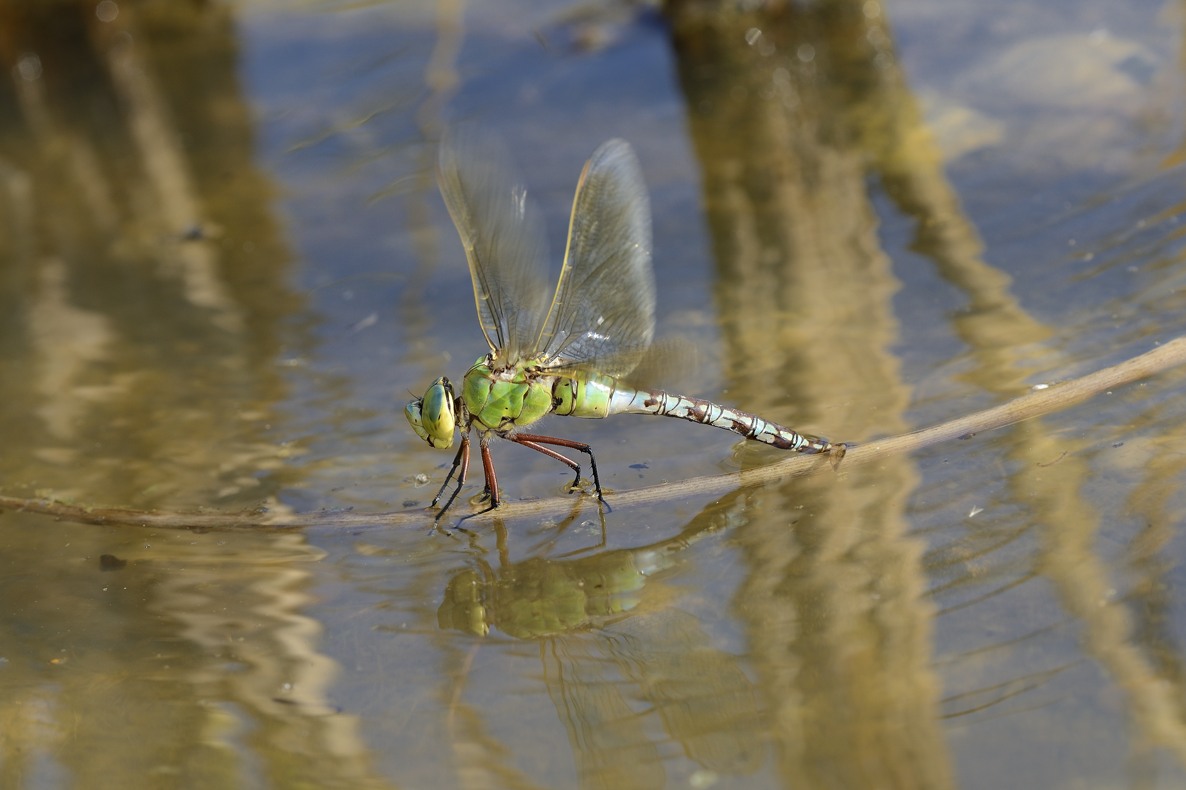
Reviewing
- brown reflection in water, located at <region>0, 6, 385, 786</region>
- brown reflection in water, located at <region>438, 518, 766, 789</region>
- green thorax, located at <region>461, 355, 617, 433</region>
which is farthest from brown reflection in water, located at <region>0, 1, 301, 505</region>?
brown reflection in water, located at <region>438, 518, 766, 789</region>

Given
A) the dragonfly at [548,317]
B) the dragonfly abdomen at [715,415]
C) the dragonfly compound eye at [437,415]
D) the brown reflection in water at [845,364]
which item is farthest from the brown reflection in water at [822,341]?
the dragonfly compound eye at [437,415]

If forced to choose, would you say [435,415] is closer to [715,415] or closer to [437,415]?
[437,415]

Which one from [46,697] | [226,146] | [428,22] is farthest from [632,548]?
[428,22]

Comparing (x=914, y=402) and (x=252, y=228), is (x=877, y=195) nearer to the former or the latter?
(x=914, y=402)

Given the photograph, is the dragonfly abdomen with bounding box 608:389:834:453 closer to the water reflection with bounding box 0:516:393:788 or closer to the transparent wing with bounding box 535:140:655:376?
the transparent wing with bounding box 535:140:655:376

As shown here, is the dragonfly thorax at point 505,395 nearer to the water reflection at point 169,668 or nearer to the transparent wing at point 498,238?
the transparent wing at point 498,238

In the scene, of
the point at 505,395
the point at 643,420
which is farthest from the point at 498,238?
the point at 643,420

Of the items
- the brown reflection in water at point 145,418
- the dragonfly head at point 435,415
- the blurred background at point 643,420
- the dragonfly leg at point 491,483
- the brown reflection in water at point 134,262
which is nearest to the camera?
the blurred background at point 643,420
